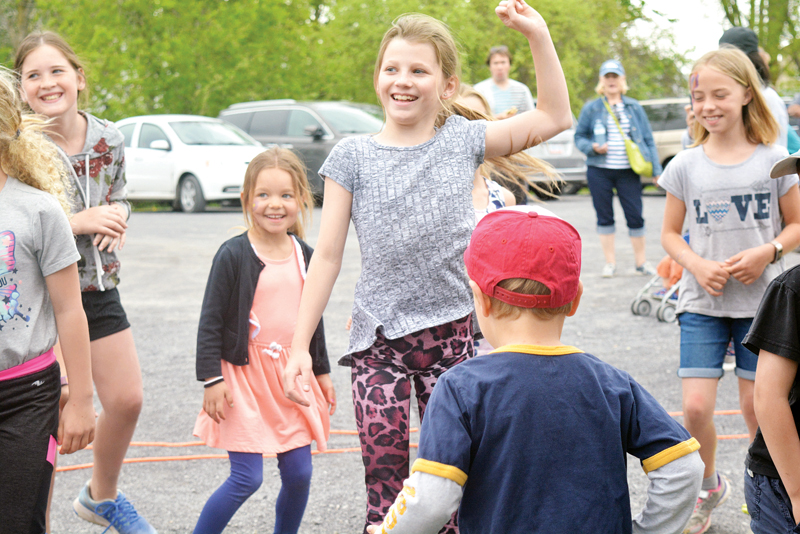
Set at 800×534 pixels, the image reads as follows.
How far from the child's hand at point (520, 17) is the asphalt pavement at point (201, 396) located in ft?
3.98

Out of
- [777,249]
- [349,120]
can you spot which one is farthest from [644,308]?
[349,120]

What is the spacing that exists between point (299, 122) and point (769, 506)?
13.9 metres

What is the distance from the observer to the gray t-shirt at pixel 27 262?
7.64 feet

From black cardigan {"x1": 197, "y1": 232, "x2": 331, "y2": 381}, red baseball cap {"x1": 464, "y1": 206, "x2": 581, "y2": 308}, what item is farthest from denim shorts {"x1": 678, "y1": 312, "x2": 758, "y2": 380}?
black cardigan {"x1": 197, "y1": 232, "x2": 331, "y2": 381}

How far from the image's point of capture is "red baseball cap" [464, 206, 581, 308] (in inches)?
69.8

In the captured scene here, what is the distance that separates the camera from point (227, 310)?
10.1 ft

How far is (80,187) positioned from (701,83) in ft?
7.96

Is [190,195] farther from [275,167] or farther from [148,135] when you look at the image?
[275,167]

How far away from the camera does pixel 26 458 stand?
2299 millimetres

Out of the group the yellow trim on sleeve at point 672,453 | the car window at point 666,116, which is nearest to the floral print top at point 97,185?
the yellow trim on sleeve at point 672,453

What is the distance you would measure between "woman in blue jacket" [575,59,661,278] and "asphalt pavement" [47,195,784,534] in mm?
445

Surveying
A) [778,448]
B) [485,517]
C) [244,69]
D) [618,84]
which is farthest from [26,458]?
[244,69]

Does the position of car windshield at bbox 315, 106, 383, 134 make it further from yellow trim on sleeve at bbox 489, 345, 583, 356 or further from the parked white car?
yellow trim on sleeve at bbox 489, 345, 583, 356

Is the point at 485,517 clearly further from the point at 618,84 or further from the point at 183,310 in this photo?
the point at 618,84
